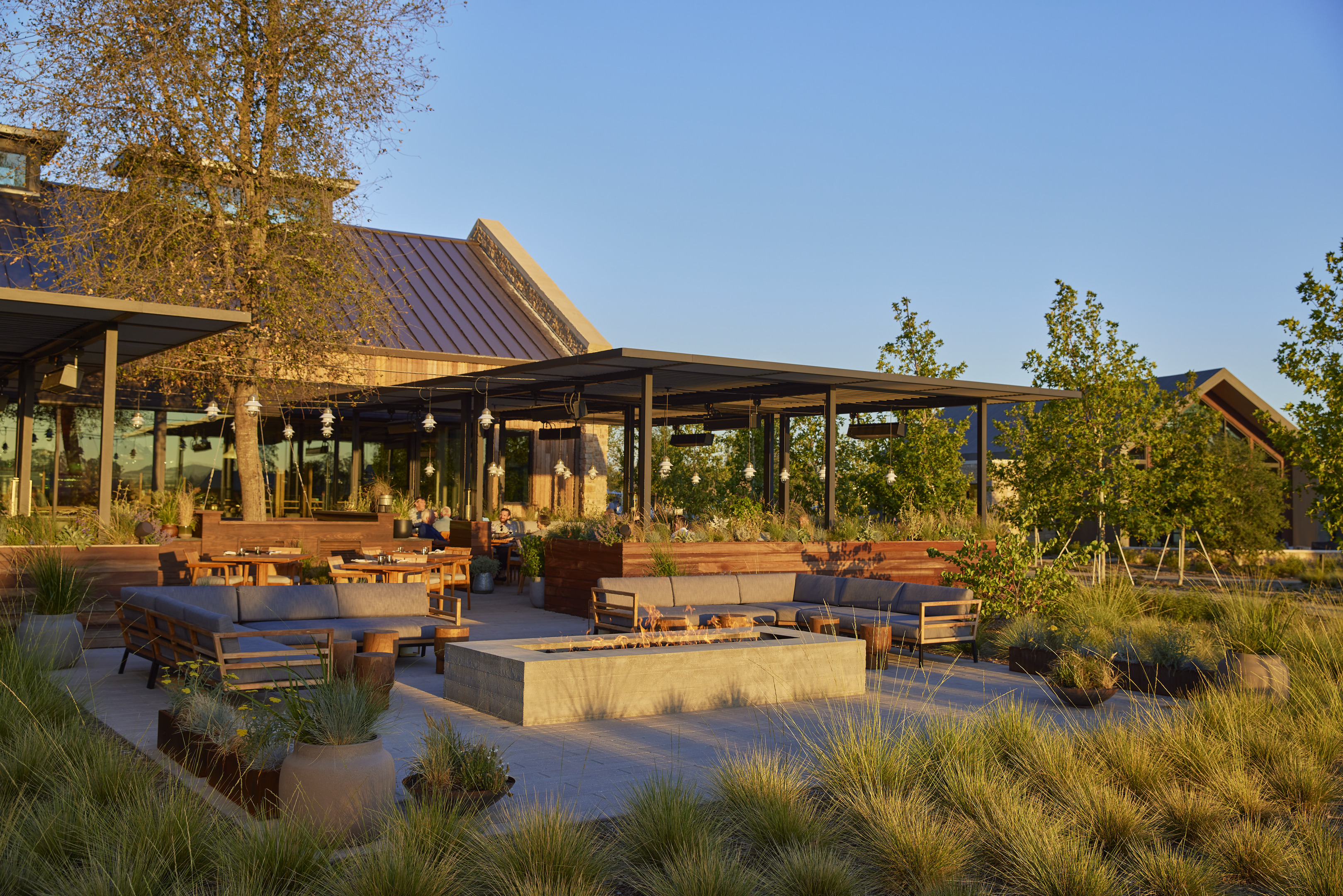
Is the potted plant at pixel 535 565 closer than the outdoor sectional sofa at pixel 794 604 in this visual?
No

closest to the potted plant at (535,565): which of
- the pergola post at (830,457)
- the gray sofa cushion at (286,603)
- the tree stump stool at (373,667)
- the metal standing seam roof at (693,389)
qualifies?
the metal standing seam roof at (693,389)

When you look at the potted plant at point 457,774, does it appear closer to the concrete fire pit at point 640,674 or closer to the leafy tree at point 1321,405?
the concrete fire pit at point 640,674

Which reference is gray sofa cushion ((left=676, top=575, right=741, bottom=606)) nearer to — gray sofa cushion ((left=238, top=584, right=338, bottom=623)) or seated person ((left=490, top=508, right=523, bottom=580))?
gray sofa cushion ((left=238, top=584, right=338, bottom=623))

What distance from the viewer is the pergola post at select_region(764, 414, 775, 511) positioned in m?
21.8

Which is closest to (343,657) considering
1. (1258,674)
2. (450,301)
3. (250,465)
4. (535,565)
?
(1258,674)

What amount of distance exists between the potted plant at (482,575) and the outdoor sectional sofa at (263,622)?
5295 mm

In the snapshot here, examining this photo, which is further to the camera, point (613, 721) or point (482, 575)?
point (482, 575)

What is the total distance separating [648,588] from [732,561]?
2.17m

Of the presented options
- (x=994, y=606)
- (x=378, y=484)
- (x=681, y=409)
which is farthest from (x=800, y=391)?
(x=378, y=484)

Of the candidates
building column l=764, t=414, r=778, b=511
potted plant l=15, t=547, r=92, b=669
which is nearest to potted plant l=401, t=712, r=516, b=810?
potted plant l=15, t=547, r=92, b=669

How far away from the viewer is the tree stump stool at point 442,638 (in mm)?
9258

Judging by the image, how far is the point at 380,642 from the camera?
8.32 m

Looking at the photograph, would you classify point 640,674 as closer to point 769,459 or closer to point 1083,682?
point 1083,682

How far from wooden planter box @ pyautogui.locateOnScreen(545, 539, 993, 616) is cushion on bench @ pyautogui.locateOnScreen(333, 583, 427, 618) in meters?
3.31
